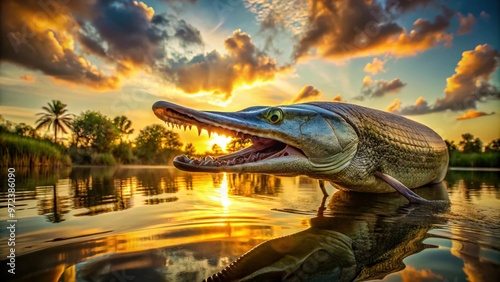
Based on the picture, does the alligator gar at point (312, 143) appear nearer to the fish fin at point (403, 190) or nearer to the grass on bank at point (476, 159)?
the fish fin at point (403, 190)

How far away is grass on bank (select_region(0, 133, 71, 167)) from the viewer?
13.7 m

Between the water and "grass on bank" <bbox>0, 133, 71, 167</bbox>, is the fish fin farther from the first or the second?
"grass on bank" <bbox>0, 133, 71, 167</bbox>

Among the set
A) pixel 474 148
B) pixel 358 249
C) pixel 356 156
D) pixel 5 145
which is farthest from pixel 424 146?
pixel 474 148

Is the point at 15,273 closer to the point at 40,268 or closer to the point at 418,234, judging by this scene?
the point at 40,268

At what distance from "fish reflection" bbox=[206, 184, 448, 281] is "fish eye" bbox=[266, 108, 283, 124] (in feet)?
3.55

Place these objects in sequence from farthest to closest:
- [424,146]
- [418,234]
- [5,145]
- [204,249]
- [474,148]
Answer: [474,148]
[5,145]
[424,146]
[418,234]
[204,249]

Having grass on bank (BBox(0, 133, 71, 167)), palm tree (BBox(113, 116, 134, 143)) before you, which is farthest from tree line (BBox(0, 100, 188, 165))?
grass on bank (BBox(0, 133, 71, 167))

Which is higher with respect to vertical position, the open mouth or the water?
the open mouth

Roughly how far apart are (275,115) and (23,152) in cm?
1721

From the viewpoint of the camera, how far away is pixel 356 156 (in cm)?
346

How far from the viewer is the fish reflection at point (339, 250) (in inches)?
55.2

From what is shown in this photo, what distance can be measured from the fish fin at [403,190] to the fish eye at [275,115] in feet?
5.52

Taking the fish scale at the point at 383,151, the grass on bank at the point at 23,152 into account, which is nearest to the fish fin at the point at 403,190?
the fish scale at the point at 383,151

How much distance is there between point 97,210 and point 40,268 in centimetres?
175
